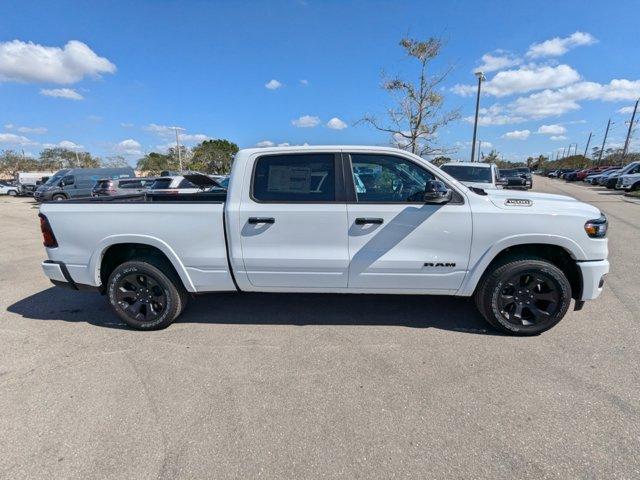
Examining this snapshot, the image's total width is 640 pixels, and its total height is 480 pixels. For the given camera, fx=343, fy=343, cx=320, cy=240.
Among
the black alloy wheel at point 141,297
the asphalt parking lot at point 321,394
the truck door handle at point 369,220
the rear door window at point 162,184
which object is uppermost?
the truck door handle at point 369,220

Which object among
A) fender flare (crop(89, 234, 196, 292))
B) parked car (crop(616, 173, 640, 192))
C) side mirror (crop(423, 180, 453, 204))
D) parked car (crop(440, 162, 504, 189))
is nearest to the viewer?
side mirror (crop(423, 180, 453, 204))

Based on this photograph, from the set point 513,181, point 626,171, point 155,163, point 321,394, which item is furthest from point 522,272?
point 155,163

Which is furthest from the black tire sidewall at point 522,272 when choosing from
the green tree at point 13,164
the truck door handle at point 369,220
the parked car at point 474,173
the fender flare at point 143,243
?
the green tree at point 13,164

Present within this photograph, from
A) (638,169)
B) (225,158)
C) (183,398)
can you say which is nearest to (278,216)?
(183,398)

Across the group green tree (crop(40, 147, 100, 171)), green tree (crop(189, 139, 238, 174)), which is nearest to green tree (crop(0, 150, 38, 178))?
green tree (crop(40, 147, 100, 171))

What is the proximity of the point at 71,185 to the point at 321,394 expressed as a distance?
76.9 feet

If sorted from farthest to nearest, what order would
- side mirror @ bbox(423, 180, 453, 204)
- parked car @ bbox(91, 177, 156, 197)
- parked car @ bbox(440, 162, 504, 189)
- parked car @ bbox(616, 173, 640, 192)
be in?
parked car @ bbox(616, 173, 640, 192)
parked car @ bbox(91, 177, 156, 197)
parked car @ bbox(440, 162, 504, 189)
side mirror @ bbox(423, 180, 453, 204)

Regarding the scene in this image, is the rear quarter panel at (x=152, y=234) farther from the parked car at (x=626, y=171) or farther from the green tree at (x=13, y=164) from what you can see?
the green tree at (x=13, y=164)

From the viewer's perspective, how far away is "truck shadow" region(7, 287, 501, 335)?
3834 mm

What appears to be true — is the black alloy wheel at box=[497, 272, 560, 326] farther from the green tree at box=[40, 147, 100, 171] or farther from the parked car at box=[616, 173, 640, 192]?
the green tree at box=[40, 147, 100, 171]

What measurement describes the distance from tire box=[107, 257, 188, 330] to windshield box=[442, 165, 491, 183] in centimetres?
855

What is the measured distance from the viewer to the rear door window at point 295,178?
337 centimetres

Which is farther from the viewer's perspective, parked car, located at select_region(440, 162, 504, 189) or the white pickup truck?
parked car, located at select_region(440, 162, 504, 189)

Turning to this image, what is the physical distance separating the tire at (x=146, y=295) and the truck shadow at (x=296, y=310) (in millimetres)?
290
